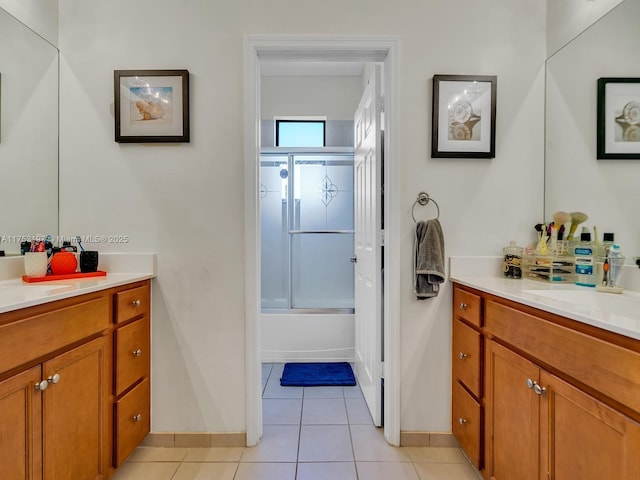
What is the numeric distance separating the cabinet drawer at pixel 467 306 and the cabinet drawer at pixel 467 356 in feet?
0.15

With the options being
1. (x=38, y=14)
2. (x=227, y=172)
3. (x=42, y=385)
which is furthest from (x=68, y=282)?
(x=38, y=14)

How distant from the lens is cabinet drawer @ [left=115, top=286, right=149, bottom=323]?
148 centimetres

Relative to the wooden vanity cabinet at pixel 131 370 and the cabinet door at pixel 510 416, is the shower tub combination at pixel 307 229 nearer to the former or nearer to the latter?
the wooden vanity cabinet at pixel 131 370

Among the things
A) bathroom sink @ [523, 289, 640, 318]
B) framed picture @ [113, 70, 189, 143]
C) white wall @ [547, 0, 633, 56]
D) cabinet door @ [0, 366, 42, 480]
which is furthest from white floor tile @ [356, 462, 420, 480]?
white wall @ [547, 0, 633, 56]

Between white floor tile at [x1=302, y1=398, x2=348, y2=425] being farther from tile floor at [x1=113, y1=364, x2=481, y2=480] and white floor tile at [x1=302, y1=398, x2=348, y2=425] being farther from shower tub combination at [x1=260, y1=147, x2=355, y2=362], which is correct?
shower tub combination at [x1=260, y1=147, x2=355, y2=362]

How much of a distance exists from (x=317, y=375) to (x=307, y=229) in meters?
1.34

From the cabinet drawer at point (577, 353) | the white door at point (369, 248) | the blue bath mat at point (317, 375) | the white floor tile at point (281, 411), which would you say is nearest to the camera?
the cabinet drawer at point (577, 353)

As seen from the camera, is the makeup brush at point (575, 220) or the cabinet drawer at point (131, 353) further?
the makeup brush at point (575, 220)

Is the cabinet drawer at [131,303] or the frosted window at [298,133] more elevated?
the frosted window at [298,133]

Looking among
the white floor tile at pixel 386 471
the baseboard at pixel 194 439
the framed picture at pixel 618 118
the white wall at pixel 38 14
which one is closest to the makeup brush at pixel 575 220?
the framed picture at pixel 618 118

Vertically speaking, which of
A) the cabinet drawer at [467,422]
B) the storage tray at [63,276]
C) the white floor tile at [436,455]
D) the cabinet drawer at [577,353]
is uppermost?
the storage tray at [63,276]

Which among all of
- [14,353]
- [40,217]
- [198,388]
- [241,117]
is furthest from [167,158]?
[198,388]

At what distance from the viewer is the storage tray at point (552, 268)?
4.99 feet

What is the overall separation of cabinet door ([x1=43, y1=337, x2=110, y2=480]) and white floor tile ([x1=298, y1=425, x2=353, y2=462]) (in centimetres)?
91
